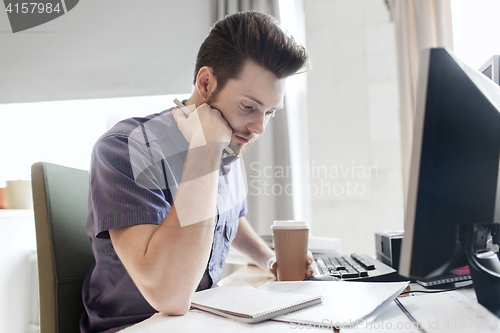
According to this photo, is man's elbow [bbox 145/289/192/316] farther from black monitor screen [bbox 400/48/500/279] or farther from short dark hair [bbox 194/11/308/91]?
short dark hair [bbox 194/11/308/91]

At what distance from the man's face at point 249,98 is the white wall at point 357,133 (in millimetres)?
1250

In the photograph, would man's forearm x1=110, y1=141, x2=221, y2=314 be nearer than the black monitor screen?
No

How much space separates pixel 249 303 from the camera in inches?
21.0

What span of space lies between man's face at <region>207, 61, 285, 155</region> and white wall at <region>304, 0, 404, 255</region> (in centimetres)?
125

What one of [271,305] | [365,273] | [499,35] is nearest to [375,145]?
[499,35]

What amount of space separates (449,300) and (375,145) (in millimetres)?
1663

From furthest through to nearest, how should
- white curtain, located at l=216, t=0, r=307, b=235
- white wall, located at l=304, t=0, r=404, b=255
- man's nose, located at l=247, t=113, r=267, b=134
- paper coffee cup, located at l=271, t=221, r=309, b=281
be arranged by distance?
white wall, located at l=304, t=0, r=404, b=255 < white curtain, located at l=216, t=0, r=307, b=235 < man's nose, located at l=247, t=113, r=267, b=134 < paper coffee cup, located at l=271, t=221, r=309, b=281

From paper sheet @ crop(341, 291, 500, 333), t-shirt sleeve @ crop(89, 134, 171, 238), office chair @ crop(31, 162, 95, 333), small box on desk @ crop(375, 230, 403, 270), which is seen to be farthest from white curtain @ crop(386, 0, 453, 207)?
office chair @ crop(31, 162, 95, 333)

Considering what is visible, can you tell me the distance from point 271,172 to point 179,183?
4.00ft

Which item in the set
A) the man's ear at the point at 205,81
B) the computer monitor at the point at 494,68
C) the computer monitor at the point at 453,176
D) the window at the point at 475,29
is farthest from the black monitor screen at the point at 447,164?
the window at the point at 475,29

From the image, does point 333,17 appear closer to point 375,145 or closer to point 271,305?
point 375,145

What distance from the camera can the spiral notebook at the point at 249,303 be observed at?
0.49m

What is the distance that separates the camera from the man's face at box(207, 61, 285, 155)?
90 centimetres

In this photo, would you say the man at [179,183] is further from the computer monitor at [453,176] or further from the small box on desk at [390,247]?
the computer monitor at [453,176]
